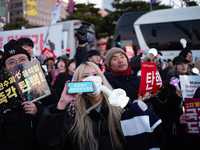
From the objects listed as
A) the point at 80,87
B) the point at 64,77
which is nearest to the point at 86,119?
the point at 80,87

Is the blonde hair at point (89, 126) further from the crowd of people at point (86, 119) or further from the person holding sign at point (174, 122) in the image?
the person holding sign at point (174, 122)

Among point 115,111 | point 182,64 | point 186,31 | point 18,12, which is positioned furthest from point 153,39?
point 18,12

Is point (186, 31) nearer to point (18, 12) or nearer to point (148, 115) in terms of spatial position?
point (148, 115)

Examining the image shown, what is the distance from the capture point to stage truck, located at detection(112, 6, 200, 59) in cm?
894

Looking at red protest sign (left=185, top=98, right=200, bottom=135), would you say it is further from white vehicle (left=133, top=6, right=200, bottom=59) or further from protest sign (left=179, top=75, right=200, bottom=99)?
white vehicle (left=133, top=6, right=200, bottom=59)

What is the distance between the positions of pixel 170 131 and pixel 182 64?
1379 millimetres

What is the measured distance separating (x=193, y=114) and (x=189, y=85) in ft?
2.01

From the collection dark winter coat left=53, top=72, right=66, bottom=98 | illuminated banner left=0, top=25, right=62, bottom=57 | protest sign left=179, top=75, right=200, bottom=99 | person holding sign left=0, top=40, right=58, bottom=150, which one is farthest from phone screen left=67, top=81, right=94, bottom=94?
illuminated banner left=0, top=25, right=62, bottom=57

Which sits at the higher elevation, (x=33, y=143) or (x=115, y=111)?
(x=115, y=111)

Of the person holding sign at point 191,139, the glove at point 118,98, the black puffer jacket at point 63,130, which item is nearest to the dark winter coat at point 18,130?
the black puffer jacket at point 63,130

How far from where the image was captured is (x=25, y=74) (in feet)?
5.92

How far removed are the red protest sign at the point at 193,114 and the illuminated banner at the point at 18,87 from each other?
170 cm

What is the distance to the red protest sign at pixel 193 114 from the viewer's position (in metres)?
2.12

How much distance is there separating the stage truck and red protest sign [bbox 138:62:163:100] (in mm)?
6907
